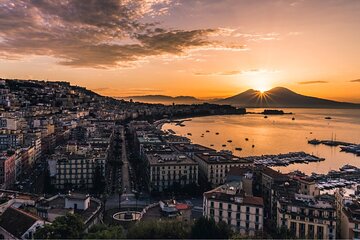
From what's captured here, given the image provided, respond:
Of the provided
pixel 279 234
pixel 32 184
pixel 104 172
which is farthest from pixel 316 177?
pixel 32 184

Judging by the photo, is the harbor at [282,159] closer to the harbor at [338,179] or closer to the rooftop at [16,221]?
the harbor at [338,179]

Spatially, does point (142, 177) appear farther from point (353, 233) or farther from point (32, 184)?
point (353, 233)

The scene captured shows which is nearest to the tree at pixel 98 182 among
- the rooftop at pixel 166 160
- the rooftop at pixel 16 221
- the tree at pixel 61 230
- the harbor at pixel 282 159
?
the rooftop at pixel 166 160

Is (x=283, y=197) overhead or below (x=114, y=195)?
overhead

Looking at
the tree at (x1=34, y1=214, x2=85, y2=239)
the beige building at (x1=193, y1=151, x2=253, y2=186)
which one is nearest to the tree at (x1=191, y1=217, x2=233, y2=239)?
the tree at (x1=34, y1=214, x2=85, y2=239)

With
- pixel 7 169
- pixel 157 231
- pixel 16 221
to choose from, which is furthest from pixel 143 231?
pixel 7 169

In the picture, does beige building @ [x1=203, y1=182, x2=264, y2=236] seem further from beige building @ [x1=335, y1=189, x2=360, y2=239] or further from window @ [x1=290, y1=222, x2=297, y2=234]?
beige building @ [x1=335, y1=189, x2=360, y2=239]
